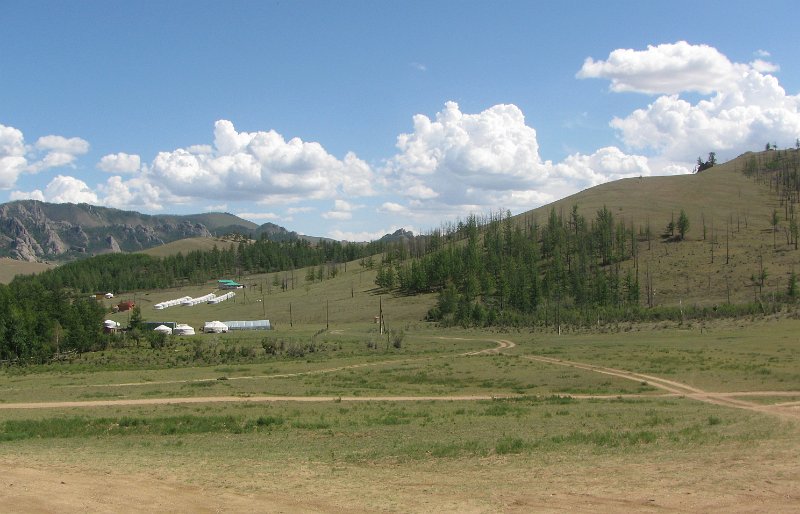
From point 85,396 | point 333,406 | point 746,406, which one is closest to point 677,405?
point 746,406

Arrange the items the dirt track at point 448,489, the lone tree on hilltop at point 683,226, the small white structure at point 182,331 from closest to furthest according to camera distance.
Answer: the dirt track at point 448,489, the small white structure at point 182,331, the lone tree on hilltop at point 683,226

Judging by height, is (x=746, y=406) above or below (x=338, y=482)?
below

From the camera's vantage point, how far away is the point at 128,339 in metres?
102

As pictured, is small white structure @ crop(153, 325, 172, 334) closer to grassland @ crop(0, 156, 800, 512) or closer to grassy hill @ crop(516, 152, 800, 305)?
grassland @ crop(0, 156, 800, 512)

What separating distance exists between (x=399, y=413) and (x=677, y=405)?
12534mm

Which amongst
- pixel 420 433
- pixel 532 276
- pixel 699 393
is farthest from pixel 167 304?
pixel 420 433

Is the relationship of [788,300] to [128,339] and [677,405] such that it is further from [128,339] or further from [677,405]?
[128,339]

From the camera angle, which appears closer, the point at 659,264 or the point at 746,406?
the point at 746,406

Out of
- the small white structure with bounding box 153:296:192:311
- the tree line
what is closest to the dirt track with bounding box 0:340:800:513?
the tree line

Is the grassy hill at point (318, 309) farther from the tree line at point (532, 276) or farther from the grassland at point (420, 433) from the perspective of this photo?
the grassland at point (420, 433)

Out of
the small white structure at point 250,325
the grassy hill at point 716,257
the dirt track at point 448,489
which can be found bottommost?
the small white structure at point 250,325

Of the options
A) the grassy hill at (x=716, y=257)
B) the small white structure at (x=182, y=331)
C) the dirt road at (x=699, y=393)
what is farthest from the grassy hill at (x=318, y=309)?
the dirt road at (x=699, y=393)

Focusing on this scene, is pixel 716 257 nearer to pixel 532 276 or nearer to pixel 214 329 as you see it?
pixel 532 276

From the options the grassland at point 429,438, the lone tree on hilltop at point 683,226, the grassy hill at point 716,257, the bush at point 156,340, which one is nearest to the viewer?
the grassland at point 429,438
